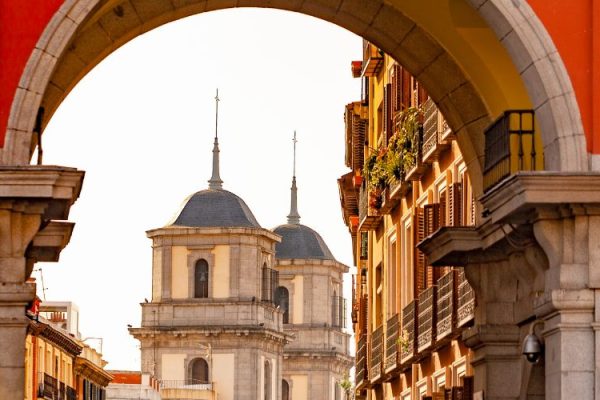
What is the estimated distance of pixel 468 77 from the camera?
26.2 meters

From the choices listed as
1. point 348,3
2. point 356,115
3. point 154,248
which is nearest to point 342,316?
point 154,248

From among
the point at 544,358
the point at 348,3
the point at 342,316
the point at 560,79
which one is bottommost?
the point at 544,358

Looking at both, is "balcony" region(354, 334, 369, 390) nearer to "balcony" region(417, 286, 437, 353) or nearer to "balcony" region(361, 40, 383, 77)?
"balcony" region(361, 40, 383, 77)

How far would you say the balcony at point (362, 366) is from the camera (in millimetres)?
50812

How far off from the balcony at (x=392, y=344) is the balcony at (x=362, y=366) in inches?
184

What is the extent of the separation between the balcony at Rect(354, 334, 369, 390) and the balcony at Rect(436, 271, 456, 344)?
509 inches

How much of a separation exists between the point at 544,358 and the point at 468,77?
155 inches

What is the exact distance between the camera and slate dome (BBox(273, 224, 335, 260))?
17900 cm

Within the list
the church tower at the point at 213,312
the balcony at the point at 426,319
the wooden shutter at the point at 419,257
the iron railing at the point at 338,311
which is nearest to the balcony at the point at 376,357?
the wooden shutter at the point at 419,257

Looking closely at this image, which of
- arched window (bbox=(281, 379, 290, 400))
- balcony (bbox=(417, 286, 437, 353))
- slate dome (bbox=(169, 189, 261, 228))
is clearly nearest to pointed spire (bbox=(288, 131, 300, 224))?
arched window (bbox=(281, 379, 290, 400))

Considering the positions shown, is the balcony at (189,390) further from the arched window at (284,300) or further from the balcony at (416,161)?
the balcony at (416,161)

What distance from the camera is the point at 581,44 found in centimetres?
2238

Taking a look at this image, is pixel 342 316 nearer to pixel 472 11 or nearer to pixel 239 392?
pixel 239 392

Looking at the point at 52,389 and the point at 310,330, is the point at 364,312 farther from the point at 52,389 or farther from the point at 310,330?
the point at 310,330
